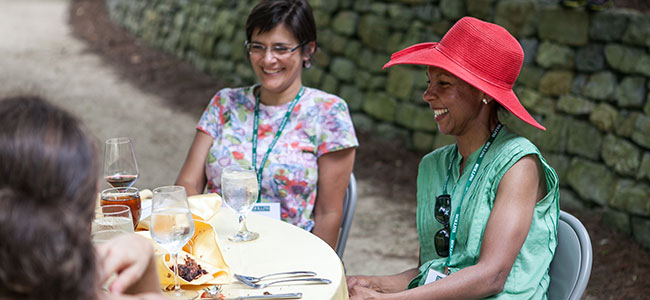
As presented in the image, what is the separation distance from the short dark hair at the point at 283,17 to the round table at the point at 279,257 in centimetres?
91

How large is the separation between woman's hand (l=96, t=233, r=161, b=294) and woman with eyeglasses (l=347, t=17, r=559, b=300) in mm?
840

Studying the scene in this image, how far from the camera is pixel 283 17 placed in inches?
→ 104

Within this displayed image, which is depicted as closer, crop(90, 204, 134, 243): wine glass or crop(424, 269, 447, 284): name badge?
crop(90, 204, 134, 243): wine glass

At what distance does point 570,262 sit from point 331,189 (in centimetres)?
97

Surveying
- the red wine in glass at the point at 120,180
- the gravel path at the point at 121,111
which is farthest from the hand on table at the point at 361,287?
the gravel path at the point at 121,111

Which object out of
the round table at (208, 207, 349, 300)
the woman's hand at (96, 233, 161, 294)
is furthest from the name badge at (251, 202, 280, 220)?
the woman's hand at (96, 233, 161, 294)

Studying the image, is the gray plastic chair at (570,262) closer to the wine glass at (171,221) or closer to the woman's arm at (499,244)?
the woman's arm at (499,244)

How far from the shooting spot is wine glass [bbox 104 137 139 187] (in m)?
2.02

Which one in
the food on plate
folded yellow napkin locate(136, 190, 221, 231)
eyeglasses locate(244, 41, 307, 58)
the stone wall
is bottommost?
the stone wall

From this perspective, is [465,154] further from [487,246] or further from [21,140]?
[21,140]

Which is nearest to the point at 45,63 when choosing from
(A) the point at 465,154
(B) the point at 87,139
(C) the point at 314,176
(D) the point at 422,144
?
(D) the point at 422,144

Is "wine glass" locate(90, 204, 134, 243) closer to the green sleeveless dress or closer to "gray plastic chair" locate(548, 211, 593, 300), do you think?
the green sleeveless dress

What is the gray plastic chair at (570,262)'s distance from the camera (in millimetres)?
1887

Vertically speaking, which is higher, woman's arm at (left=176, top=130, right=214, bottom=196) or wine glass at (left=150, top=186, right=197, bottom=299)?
wine glass at (left=150, top=186, right=197, bottom=299)
